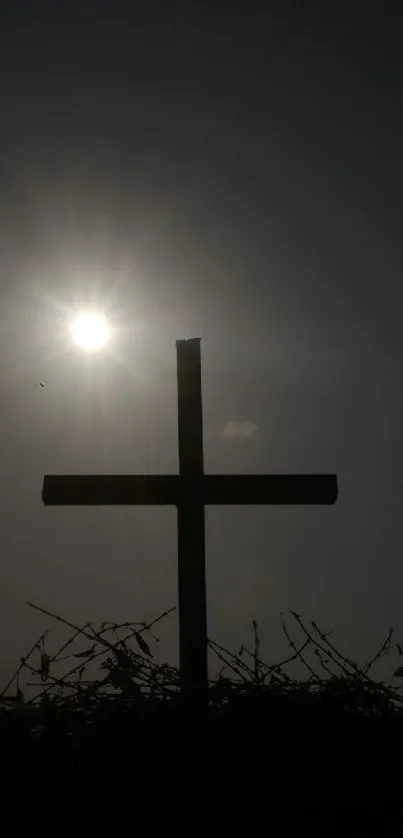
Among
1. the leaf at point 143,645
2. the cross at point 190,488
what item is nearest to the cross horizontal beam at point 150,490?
the cross at point 190,488

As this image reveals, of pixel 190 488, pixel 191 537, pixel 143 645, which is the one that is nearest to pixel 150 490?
pixel 190 488

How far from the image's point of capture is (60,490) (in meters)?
5.27

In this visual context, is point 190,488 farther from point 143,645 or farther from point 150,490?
point 143,645

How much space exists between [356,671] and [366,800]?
0.88 meters

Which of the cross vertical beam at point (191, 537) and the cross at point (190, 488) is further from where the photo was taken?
the cross at point (190, 488)

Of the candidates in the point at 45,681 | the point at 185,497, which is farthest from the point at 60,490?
the point at 45,681

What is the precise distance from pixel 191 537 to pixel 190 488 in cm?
36

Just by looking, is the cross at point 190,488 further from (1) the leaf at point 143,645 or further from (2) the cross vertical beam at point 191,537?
(1) the leaf at point 143,645

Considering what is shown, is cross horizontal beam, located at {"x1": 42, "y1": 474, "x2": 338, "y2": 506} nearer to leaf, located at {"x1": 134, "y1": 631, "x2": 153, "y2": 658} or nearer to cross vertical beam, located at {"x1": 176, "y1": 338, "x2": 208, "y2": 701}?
cross vertical beam, located at {"x1": 176, "y1": 338, "x2": 208, "y2": 701}

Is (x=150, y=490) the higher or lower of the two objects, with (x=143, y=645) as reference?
higher

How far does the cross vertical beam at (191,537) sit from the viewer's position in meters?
4.57

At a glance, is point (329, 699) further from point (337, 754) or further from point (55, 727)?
point (55, 727)

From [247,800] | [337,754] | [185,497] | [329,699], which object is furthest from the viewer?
[185,497]

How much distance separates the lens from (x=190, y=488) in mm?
5180
